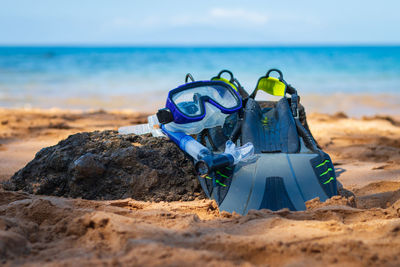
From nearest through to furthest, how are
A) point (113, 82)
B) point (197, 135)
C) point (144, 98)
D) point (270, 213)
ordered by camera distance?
point (270, 213), point (197, 135), point (144, 98), point (113, 82)

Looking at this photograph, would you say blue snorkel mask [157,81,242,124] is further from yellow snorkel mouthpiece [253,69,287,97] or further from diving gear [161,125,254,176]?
yellow snorkel mouthpiece [253,69,287,97]

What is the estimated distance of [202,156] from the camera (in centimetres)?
257

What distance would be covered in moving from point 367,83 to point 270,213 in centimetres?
1435

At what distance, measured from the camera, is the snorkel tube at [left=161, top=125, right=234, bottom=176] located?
243cm

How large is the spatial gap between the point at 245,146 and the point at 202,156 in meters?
0.31

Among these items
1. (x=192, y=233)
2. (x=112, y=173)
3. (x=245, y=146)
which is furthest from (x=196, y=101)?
(x=192, y=233)

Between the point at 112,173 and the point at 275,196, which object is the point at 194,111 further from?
the point at 275,196

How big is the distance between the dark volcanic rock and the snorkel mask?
0.74 feet

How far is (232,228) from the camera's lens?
2.01 m

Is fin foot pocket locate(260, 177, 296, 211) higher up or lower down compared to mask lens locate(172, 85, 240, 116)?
lower down

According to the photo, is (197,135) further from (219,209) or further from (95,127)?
(95,127)

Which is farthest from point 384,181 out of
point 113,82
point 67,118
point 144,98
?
point 113,82

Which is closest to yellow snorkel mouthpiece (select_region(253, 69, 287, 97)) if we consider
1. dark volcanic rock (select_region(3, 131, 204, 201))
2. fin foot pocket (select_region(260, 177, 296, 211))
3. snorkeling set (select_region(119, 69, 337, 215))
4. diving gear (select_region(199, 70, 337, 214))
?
snorkeling set (select_region(119, 69, 337, 215))

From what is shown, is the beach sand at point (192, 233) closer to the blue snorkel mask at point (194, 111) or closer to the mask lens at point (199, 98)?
the blue snorkel mask at point (194, 111)
